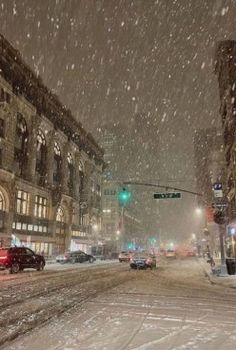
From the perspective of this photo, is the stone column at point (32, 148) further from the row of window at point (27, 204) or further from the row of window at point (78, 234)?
the row of window at point (78, 234)

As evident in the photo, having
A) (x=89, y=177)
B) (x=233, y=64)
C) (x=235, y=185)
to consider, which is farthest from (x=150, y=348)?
(x=89, y=177)

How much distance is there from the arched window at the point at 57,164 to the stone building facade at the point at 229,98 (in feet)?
88.6

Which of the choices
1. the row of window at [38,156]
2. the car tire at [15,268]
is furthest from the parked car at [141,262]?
the row of window at [38,156]

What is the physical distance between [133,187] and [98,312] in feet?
600

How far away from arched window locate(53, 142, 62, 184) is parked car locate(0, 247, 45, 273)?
34.5m

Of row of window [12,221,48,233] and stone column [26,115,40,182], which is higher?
stone column [26,115,40,182]

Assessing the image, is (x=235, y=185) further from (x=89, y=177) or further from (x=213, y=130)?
(x=213, y=130)

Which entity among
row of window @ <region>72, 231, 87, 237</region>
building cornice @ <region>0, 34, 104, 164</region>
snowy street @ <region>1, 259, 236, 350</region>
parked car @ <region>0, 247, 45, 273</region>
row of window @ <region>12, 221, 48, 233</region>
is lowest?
snowy street @ <region>1, 259, 236, 350</region>

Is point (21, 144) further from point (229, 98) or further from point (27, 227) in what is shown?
point (229, 98)

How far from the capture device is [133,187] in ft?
634

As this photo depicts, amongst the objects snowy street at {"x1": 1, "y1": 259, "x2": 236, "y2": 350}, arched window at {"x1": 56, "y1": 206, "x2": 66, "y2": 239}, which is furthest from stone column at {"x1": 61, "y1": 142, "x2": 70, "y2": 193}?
snowy street at {"x1": 1, "y1": 259, "x2": 236, "y2": 350}

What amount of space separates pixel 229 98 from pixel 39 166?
2767 cm

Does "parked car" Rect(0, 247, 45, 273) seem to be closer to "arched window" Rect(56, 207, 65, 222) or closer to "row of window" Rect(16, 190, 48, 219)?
"row of window" Rect(16, 190, 48, 219)

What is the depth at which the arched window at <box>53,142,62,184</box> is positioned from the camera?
64.8 metres
